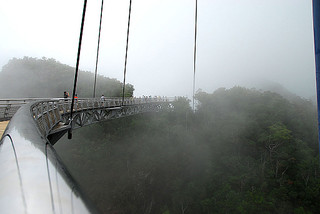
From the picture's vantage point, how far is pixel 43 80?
43.8m

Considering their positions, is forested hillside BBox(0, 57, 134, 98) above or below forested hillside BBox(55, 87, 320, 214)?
above

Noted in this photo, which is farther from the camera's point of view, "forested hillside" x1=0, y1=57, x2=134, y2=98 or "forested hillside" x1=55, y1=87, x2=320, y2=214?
"forested hillside" x1=0, y1=57, x2=134, y2=98

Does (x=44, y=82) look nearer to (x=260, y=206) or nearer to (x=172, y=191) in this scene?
(x=172, y=191)

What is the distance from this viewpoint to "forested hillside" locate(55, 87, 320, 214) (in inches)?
948

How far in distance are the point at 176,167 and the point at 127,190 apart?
9972 mm

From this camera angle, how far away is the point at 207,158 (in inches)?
1298

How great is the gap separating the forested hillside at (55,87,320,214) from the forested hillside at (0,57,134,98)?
10104 mm

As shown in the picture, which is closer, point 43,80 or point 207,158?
point 207,158

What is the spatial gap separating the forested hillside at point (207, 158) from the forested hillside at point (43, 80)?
33.2 feet

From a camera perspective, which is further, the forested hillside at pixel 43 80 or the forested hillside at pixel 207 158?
the forested hillside at pixel 43 80

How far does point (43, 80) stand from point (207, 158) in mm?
44676

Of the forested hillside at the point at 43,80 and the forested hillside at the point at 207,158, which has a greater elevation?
the forested hillside at the point at 43,80

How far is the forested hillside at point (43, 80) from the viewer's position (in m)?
40.6

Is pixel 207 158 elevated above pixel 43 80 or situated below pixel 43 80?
below
